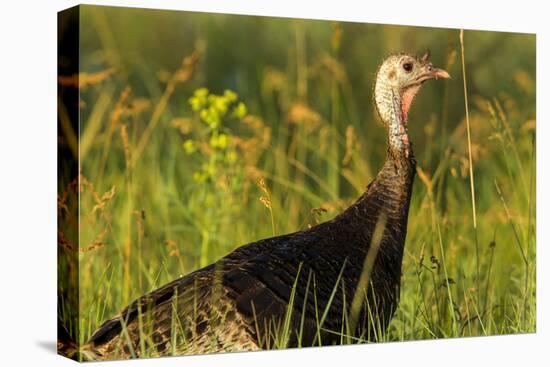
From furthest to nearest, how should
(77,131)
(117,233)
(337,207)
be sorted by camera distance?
(337,207) < (117,233) < (77,131)

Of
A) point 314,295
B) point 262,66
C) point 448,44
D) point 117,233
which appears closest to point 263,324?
point 314,295


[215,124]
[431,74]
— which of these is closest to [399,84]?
[431,74]

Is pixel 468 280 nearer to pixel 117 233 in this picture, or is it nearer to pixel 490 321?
pixel 490 321

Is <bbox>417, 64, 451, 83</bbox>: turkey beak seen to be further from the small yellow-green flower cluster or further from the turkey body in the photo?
the small yellow-green flower cluster

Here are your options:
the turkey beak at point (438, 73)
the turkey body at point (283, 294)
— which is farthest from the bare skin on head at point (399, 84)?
the turkey body at point (283, 294)

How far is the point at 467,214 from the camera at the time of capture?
7.94m

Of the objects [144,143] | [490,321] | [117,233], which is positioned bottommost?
[490,321]

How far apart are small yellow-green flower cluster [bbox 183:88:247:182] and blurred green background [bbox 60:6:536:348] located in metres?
0.01

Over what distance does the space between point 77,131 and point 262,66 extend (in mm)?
1267

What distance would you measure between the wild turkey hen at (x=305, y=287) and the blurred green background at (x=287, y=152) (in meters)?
0.16

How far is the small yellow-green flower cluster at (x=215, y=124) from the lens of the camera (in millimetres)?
7191

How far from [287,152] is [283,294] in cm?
111

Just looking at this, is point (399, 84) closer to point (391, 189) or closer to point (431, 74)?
point (431, 74)

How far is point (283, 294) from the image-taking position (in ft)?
22.1
